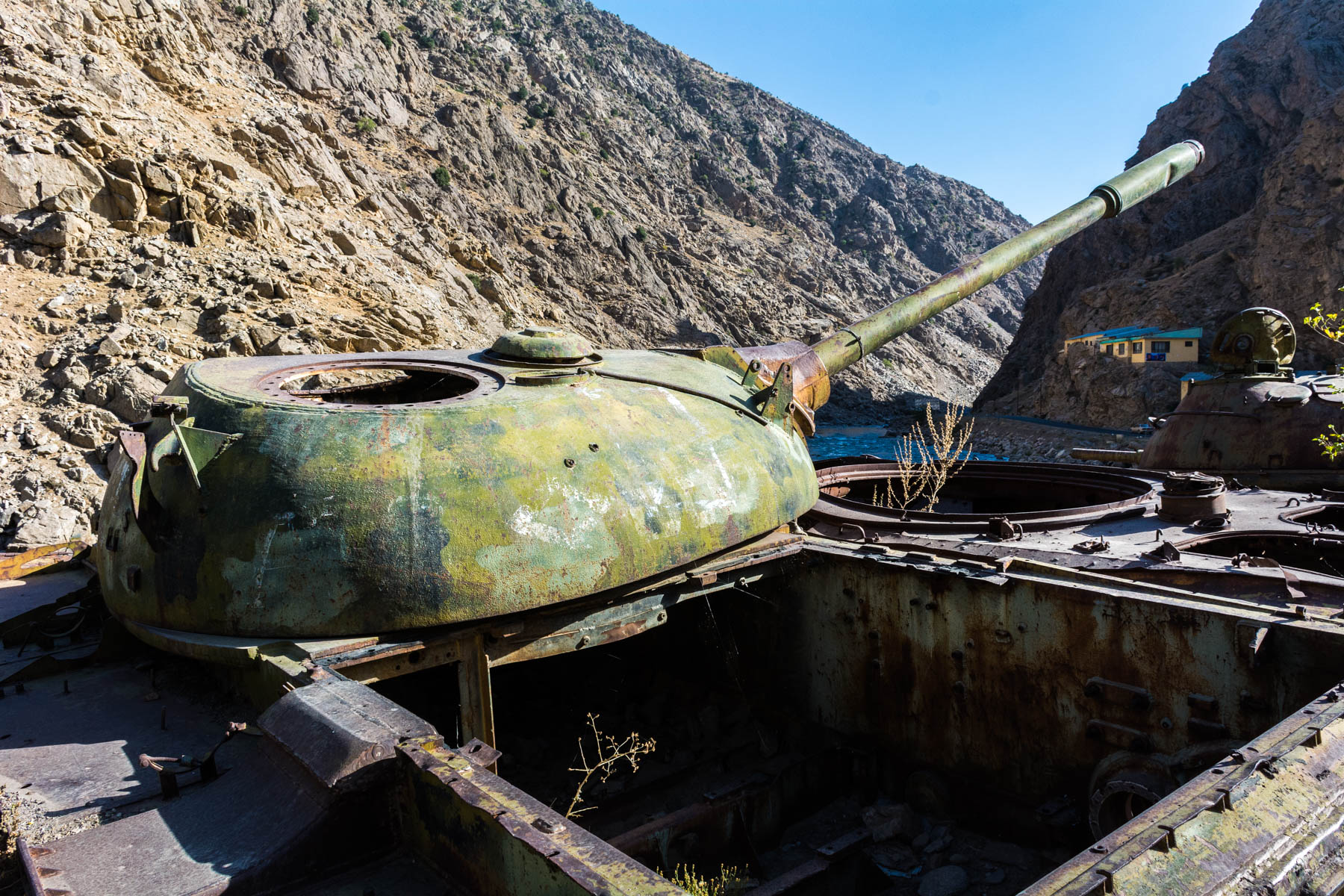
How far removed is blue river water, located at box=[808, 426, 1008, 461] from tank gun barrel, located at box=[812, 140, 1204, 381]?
1201 inches

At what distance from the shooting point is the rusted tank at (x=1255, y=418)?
29.8 ft

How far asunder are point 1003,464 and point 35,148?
18143 mm

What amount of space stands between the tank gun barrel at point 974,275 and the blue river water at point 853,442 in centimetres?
3051

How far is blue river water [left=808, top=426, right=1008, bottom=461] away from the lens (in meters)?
42.9

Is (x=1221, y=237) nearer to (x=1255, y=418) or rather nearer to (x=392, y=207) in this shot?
(x=392, y=207)

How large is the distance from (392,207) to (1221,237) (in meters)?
39.5

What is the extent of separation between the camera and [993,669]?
5.30 metres

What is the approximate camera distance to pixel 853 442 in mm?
48781

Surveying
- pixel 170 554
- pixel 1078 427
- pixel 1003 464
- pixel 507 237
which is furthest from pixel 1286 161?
pixel 170 554

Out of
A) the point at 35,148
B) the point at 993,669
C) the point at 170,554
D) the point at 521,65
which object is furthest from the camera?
the point at 521,65

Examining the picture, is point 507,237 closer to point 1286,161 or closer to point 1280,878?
point 1286,161

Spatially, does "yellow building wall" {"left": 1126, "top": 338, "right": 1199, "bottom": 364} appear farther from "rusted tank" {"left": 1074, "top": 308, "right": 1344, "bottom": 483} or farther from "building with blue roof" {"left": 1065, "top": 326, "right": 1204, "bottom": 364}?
"rusted tank" {"left": 1074, "top": 308, "right": 1344, "bottom": 483}

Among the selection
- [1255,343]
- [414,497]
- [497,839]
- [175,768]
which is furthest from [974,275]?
[175,768]

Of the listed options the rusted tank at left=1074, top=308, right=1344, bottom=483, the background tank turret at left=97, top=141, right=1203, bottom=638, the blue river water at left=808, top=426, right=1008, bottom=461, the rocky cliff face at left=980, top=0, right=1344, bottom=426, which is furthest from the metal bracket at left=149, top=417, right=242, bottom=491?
the rocky cliff face at left=980, top=0, right=1344, bottom=426
